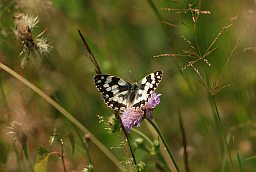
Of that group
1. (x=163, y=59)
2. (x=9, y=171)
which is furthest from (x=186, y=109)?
(x=9, y=171)

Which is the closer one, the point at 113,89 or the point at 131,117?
the point at 131,117

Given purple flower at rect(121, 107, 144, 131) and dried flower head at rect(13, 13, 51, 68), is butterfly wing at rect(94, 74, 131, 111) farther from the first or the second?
dried flower head at rect(13, 13, 51, 68)

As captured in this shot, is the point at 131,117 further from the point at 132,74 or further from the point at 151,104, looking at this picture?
the point at 132,74

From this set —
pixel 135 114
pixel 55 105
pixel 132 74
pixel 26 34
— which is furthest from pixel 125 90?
pixel 132 74

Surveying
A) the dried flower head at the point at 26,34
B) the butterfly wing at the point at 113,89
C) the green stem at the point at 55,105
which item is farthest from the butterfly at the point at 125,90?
the dried flower head at the point at 26,34

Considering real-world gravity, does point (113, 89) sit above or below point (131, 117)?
above

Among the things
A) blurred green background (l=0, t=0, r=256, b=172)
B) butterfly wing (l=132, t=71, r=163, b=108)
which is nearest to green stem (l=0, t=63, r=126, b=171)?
blurred green background (l=0, t=0, r=256, b=172)

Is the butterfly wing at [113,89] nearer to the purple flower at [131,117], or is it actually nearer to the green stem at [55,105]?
the purple flower at [131,117]
